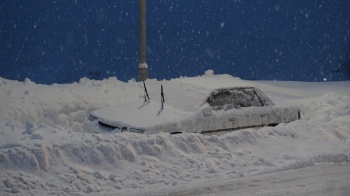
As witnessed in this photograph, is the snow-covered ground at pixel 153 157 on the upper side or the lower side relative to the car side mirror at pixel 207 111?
lower

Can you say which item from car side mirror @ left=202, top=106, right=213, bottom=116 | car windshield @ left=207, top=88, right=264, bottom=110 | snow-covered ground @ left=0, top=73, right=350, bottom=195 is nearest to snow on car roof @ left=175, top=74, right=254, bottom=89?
car windshield @ left=207, top=88, right=264, bottom=110

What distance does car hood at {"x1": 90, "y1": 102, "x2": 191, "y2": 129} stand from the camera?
10797 mm

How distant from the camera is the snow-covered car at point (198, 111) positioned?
35.9 feet

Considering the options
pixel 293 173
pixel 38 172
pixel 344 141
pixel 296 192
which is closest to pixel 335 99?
pixel 344 141

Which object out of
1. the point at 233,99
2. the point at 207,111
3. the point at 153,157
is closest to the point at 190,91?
the point at 233,99

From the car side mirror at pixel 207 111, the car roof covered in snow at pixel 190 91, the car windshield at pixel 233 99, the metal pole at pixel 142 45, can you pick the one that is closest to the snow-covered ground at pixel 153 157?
the car side mirror at pixel 207 111

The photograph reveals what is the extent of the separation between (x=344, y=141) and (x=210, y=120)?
2589 millimetres

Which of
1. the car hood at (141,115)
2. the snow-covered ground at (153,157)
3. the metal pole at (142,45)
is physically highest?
the metal pole at (142,45)

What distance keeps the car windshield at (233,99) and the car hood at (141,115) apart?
71cm

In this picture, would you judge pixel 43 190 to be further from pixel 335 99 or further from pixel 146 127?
pixel 335 99

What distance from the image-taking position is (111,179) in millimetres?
8906

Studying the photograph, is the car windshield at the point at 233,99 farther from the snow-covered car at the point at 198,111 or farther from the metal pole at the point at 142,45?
the metal pole at the point at 142,45

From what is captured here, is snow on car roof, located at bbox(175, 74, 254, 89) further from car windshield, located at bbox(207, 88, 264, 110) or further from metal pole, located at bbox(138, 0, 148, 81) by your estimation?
metal pole, located at bbox(138, 0, 148, 81)

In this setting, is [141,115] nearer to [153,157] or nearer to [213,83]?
[153,157]
